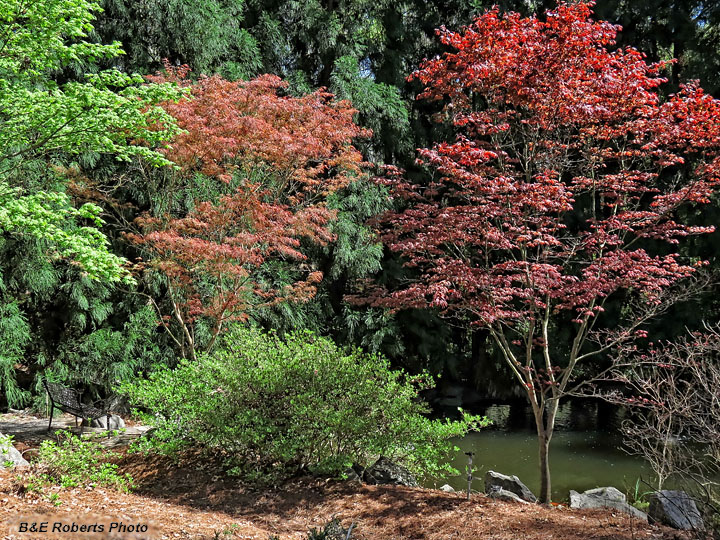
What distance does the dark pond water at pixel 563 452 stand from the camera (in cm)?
794

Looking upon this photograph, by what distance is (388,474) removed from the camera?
5.29 metres

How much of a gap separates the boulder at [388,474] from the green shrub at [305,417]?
10cm

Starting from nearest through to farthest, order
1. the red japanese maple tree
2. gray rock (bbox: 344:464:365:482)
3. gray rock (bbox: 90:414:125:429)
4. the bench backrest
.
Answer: gray rock (bbox: 344:464:365:482) < the red japanese maple tree < the bench backrest < gray rock (bbox: 90:414:125:429)

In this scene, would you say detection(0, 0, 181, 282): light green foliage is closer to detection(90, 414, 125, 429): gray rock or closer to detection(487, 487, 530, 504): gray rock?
detection(487, 487, 530, 504): gray rock

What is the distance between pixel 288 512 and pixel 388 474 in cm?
113

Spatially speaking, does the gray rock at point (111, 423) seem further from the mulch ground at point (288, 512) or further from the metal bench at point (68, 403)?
the mulch ground at point (288, 512)

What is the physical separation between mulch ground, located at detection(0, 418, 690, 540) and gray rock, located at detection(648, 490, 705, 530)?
22 centimetres

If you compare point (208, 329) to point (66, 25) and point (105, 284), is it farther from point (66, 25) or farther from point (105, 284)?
point (66, 25)

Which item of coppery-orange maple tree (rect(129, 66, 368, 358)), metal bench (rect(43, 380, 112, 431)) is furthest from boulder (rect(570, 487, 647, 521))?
metal bench (rect(43, 380, 112, 431))

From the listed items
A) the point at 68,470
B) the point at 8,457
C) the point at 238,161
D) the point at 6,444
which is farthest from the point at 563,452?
the point at 6,444

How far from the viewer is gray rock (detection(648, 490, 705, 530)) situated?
3.96 metres

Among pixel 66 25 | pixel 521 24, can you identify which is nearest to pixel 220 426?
pixel 66 25

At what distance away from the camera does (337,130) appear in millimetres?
7504

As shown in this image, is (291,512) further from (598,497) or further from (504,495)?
(598,497)
